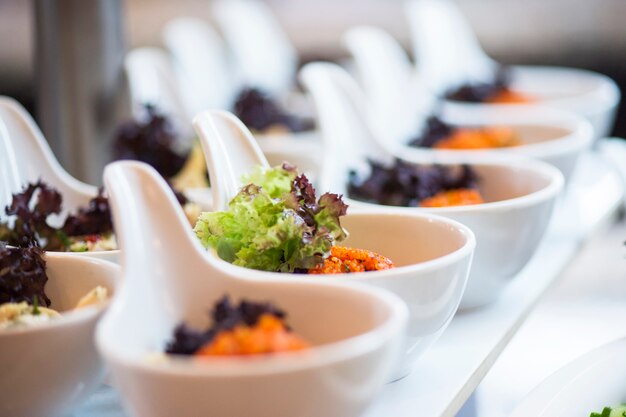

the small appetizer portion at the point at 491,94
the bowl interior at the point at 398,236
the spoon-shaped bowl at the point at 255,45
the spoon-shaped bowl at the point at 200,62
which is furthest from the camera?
the spoon-shaped bowl at the point at 255,45

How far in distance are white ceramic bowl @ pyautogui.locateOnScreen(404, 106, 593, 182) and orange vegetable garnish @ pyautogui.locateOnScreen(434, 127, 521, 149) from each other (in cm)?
3

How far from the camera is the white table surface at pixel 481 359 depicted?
0.95m

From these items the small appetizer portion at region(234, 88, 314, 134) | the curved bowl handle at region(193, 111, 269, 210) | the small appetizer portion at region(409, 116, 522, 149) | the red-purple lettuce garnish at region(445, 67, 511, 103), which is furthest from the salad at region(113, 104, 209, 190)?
the red-purple lettuce garnish at region(445, 67, 511, 103)

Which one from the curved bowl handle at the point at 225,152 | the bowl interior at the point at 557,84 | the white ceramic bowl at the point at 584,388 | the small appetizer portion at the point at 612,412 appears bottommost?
the small appetizer portion at the point at 612,412

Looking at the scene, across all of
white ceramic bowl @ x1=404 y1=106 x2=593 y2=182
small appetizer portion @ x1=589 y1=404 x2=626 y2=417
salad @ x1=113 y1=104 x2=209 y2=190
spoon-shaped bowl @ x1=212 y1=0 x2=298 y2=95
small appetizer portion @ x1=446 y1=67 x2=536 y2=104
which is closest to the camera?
small appetizer portion @ x1=589 y1=404 x2=626 y2=417

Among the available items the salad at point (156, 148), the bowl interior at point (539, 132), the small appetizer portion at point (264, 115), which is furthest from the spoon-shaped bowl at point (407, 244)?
the small appetizer portion at point (264, 115)

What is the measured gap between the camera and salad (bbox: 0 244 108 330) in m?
0.87

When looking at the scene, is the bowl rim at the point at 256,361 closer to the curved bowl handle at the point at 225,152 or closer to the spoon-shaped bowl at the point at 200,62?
the curved bowl handle at the point at 225,152

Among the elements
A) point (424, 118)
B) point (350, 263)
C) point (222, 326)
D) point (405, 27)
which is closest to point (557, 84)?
point (424, 118)

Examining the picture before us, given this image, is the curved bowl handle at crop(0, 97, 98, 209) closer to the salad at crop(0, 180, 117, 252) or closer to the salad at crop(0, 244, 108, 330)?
the salad at crop(0, 180, 117, 252)

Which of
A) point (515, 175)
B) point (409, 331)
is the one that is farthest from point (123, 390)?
point (515, 175)

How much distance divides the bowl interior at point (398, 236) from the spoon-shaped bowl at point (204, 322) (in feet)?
0.95

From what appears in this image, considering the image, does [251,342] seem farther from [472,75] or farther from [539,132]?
[472,75]

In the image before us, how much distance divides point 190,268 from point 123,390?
188mm
